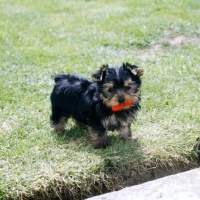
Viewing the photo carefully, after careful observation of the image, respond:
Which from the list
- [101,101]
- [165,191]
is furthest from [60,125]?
[165,191]

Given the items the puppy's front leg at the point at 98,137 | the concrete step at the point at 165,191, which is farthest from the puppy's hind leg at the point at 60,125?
the concrete step at the point at 165,191

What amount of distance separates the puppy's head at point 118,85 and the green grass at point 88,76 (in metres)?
0.67

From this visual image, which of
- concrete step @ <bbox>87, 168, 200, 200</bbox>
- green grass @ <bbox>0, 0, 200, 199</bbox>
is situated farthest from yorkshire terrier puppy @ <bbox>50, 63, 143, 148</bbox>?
concrete step @ <bbox>87, 168, 200, 200</bbox>

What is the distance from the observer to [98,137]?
196 inches

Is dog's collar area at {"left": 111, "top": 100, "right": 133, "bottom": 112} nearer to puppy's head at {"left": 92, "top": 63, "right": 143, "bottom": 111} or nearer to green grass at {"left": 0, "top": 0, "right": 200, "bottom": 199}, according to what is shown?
puppy's head at {"left": 92, "top": 63, "right": 143, "bottom": 111}

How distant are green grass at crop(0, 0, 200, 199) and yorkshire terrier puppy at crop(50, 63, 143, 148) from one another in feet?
0.72

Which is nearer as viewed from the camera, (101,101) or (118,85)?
(118,85)

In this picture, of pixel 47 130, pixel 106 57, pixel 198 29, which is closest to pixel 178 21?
pixel 198 29

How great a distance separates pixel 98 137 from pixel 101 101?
17.7 inches

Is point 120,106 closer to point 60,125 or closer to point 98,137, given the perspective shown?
point 98,137

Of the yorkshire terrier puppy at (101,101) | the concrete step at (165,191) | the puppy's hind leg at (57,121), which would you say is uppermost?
the yorkshire terrier puppy at (101,101)

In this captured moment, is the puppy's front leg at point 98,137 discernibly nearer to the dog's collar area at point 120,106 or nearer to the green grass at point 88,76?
the green grass at point 88,76

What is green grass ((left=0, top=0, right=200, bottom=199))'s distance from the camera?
4664mm

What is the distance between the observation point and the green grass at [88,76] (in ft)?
15.3
